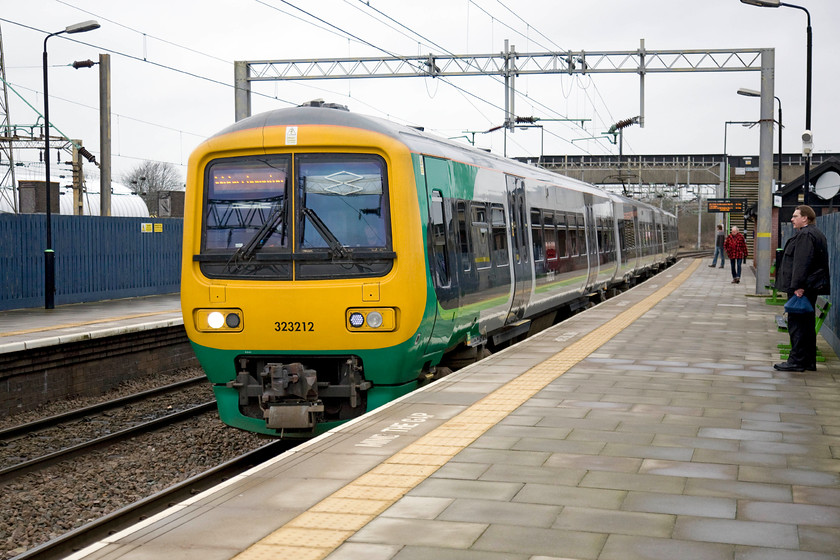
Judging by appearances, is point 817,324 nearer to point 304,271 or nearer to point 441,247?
point 441,247

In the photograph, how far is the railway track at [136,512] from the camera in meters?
6.54

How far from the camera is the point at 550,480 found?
5383 mm

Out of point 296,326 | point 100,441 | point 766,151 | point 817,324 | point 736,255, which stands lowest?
point 100,441

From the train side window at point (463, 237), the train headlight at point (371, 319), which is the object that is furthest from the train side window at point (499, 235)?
the train headlight at point (371, 319)

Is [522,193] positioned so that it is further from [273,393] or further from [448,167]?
[273,393]

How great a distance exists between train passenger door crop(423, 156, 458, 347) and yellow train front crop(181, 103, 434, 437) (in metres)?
0.43

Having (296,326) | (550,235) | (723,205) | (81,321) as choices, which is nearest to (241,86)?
(81,321)

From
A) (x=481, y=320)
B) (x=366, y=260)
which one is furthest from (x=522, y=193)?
(x=366, y=260)

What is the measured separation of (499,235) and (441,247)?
2853 mm

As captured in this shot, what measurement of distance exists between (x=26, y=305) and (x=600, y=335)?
11.6 meters

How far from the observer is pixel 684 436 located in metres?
6.59

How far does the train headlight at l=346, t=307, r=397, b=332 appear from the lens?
8.27m

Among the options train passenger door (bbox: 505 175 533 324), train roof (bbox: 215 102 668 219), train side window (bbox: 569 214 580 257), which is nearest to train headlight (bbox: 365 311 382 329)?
train roof (bbox: 215 102 668 219)

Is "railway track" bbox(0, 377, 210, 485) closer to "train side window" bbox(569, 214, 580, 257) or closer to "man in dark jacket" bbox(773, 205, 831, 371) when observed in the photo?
"man in dark jacket" bbox(773, 205, 831, 371)
